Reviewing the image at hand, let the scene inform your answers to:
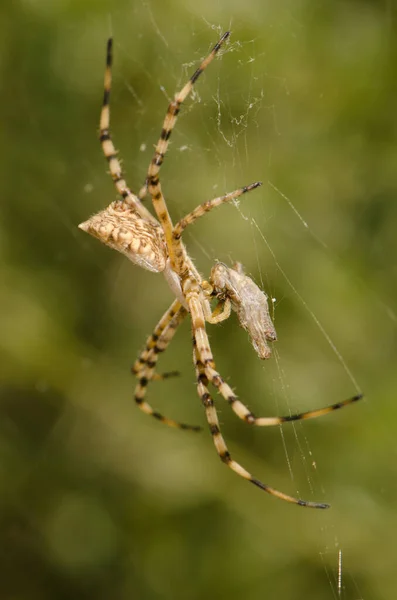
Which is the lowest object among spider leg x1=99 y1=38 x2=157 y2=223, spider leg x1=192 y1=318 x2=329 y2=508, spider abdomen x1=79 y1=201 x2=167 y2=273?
spider leg x1=192 y1=318 x2=329 y2=508

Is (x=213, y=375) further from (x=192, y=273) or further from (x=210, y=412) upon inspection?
(x=192, y=273)

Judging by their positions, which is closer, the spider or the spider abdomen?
the spider

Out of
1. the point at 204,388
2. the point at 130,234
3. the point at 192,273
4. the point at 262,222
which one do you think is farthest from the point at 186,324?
the point at 130,234

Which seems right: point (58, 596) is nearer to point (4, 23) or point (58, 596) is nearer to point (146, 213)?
point (146, 213)

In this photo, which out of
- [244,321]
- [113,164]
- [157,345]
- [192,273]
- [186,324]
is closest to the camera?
[244,321]

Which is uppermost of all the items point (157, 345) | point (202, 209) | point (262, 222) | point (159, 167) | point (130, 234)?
point (262, 222)

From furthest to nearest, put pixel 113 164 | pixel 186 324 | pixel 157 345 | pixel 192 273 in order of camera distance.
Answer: pixel 186 324 < pixel 157 345 < pixel 113 164 < pixel 192 273

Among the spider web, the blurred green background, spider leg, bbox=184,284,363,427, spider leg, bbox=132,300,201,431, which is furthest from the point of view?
the blurred green background

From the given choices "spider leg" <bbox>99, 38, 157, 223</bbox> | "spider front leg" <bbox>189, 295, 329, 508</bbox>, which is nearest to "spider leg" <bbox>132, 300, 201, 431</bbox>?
"spider front leg" <bbox>189, 295, 329, 508</bbox>

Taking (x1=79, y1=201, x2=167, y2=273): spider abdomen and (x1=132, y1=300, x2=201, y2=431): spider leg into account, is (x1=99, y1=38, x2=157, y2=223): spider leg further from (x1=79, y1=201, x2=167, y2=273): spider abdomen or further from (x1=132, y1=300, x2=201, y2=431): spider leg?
(x1=132, y1=300, x2=201, y2=431): spider leg

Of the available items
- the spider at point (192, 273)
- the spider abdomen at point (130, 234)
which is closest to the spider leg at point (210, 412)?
the spider at point (192, 273)
